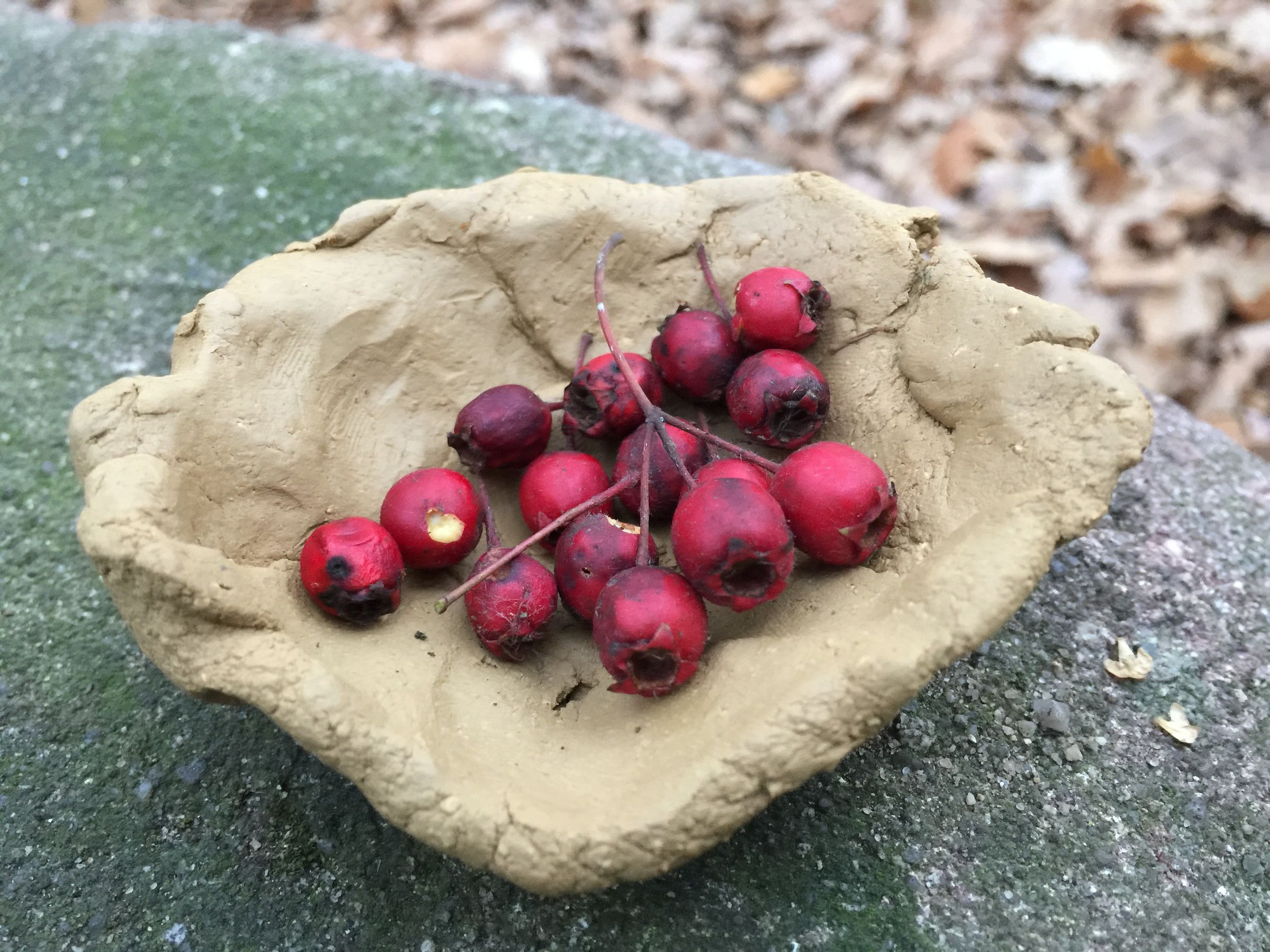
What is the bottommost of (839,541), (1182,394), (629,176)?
(1182,394)

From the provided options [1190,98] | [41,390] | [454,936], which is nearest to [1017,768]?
[454,936]

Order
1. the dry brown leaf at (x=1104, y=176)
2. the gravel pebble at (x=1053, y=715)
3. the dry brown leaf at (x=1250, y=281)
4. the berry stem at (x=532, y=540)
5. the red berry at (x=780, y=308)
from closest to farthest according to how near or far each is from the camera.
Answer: the berry stem at (x=532, y=540)
the red berry at (x=780, y=308)
the gravel pebble at (x=1053, y=715)
the dry brown leaf at (x=1250, y=281)
the dry brown leaf at (x=1104, y=176)

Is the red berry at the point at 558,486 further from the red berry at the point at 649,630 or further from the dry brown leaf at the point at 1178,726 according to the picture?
the dry brown leaf at the point at 1178,726

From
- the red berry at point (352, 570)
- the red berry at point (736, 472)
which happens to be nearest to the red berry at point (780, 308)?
the red berry at point (736, 472)

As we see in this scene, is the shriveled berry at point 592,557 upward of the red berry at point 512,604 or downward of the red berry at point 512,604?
upward

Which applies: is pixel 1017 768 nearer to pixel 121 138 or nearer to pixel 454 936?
pixel 454 936

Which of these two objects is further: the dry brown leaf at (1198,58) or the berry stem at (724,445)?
the dry brown leaf at (1198,58)

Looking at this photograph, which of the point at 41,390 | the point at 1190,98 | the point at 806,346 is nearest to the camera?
the point at 806,346
